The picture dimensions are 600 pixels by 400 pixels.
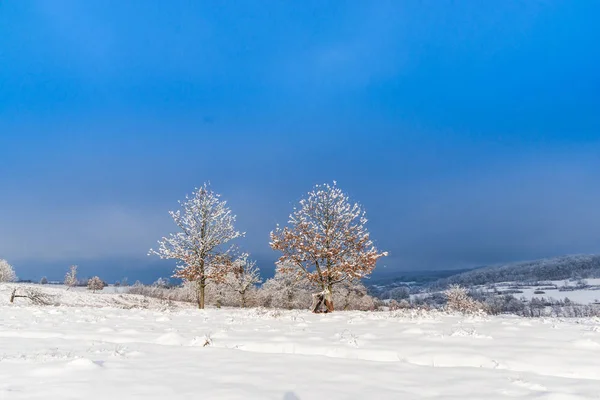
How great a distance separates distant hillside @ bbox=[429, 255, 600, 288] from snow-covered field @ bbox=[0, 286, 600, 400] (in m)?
159

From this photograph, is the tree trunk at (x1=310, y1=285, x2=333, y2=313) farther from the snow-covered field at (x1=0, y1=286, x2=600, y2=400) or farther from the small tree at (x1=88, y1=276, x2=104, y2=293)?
the small tree at (x1=88, y1=276, x2=104, y2=293)

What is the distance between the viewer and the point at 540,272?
513 ft

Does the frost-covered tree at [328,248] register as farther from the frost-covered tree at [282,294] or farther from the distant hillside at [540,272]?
the distant hillside at [540,272]

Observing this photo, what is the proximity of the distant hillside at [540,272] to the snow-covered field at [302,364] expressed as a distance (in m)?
159

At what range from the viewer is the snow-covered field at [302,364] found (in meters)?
4.95

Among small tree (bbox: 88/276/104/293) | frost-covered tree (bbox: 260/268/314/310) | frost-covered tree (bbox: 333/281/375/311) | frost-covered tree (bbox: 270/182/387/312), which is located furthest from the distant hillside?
frost-covered tree (bbox: 270/182/387/312)

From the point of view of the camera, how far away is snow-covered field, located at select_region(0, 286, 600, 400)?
16.2 ft

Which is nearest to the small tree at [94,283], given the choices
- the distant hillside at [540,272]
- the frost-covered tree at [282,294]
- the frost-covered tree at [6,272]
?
the frost-covered tree at [6,272]

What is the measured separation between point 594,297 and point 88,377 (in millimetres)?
117876

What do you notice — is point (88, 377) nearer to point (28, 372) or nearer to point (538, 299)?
point (28, 372)

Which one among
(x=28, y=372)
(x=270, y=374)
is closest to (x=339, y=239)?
(x=270, y=374)

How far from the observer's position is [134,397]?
4.57 metres

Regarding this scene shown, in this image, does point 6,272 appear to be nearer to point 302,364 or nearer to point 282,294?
point 282,294

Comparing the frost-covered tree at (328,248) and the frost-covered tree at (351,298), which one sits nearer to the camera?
the frost-covered tree at (328,248)
